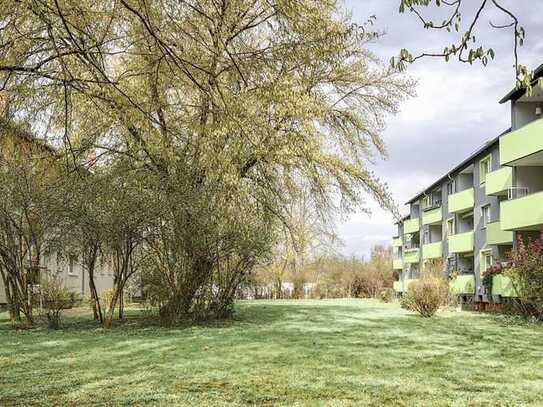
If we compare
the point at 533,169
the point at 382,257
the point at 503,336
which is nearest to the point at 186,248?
the point at 503,336

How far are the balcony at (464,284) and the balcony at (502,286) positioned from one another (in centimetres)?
635

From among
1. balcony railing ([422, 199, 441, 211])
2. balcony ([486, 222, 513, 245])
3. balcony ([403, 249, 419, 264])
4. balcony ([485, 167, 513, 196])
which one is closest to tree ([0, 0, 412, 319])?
balcony ([485, 167, 513, 196])

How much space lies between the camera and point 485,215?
1281 inches

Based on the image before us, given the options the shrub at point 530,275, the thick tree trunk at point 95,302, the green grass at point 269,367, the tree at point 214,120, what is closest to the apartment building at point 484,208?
the shrub at point 530,275

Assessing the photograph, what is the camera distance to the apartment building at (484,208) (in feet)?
77.5

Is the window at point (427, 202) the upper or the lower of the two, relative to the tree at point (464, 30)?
upper

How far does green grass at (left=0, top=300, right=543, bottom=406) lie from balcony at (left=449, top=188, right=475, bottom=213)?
19780mm

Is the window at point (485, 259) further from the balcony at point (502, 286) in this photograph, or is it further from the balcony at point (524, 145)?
the balcony at point (524, 145)

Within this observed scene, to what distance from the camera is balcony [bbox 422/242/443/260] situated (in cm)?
4197

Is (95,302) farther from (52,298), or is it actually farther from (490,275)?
(490,275)

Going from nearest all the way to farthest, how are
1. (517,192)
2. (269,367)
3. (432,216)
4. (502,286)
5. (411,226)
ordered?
(269,367) < (502,286) < (517,192) < (432,216) < (411,226)

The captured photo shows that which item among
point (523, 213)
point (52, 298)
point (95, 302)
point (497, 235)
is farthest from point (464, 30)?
point (497, 235)

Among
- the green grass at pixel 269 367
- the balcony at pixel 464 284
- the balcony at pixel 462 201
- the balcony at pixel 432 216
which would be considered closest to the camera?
the green grass at pixel 269 367

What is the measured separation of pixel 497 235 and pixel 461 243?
607cm
